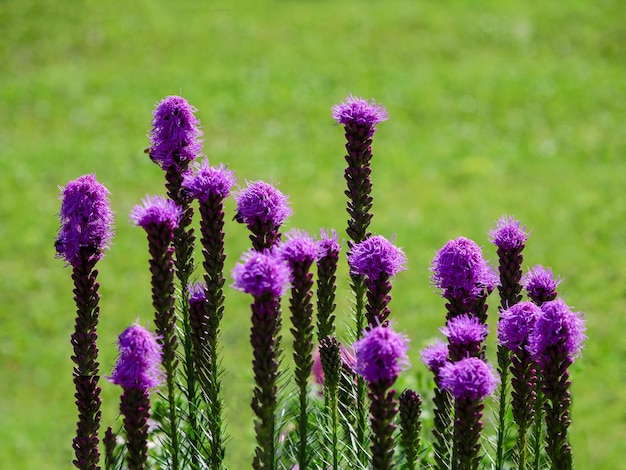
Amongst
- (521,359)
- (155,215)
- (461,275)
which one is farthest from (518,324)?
(155,215)

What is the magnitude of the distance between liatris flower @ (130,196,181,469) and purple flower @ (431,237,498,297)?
0.93 metres

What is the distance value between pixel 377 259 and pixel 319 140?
11259 mm

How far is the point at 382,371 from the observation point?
273 cm

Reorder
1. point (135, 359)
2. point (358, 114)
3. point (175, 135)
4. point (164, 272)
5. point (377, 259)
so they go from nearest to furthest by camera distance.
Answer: point (135, 359) < point (164, 272) < point (377, 259) < point (175, 135) < point (358, 114)

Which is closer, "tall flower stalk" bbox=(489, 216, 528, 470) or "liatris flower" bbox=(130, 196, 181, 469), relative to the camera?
"liatris flower" bbox=(130, 196, 181, 469)

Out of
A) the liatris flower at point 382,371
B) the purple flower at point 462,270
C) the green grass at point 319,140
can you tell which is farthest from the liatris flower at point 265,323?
the green grass at point 319,140

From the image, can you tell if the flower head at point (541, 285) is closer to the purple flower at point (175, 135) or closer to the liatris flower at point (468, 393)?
the liatris flower at point (468, 393)

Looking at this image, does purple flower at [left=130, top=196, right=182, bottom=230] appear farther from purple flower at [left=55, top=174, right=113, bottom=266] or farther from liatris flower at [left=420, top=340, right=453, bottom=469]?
liatris flower at [left=420, top=340, right=453, bottom=469]

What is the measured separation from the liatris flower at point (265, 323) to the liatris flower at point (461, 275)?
636mm

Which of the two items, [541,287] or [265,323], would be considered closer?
[265,323]

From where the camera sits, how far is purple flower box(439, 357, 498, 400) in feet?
9.00

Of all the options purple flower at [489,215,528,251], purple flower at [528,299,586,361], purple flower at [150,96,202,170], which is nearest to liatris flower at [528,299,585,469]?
purple flower at [528,299,586,361]

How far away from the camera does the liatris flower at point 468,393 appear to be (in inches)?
108

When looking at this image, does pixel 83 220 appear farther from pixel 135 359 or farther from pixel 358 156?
pixel 358 156
